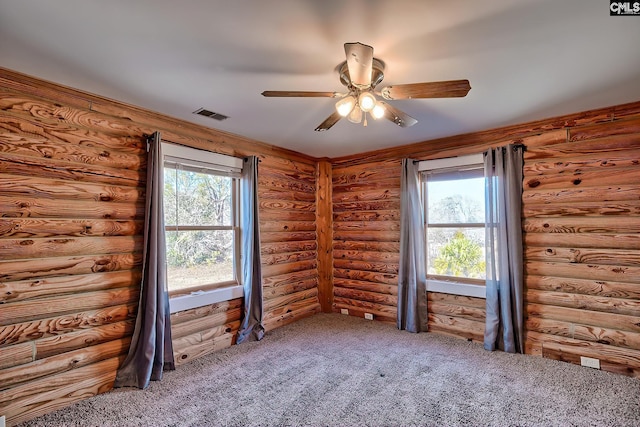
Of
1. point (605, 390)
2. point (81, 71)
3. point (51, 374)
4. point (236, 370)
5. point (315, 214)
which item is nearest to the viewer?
point (81, 71)

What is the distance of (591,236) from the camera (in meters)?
2.98

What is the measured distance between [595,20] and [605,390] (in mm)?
2754

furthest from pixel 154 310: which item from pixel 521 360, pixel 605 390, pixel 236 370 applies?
pixel 605 390

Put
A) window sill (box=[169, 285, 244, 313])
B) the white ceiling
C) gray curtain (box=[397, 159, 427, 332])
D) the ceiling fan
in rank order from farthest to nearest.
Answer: gray curtain (box=[397, 159, 427, 332]) → window sill (box=[169, 285, 244, 313]) → the ceiling fan → the white ceiling

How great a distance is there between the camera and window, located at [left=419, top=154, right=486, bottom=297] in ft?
12.1

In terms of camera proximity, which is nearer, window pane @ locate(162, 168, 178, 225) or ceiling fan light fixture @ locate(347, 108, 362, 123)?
ceiling fan light fixture @ locate(347, 108, 362, 123)

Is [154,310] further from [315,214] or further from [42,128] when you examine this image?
[315,214]

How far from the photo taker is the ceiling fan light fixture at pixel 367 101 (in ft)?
6.52

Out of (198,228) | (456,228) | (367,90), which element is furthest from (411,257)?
(198,228)

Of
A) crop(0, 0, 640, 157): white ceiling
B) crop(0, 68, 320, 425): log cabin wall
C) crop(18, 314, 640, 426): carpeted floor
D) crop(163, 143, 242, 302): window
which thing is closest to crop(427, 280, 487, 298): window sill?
crop(18, 314, 640, 426): carpeted floor

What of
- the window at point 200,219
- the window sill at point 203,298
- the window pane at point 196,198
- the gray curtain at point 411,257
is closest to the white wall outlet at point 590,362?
the gray curtain at point 411,257

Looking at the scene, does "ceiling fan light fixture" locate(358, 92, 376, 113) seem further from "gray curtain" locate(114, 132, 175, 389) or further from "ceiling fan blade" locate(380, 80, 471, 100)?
"gray curtain" locate(114, 132, 175, 389)

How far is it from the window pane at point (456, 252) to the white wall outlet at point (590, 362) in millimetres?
1113

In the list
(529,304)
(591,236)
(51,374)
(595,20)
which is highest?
(595,20)
